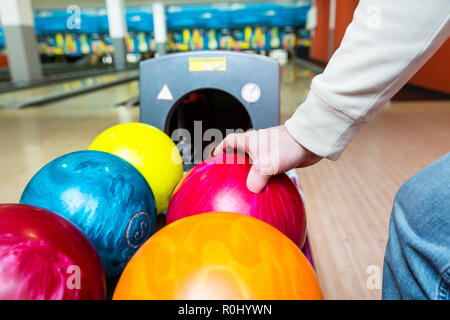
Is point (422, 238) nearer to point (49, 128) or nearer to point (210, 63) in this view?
point (210, 63)

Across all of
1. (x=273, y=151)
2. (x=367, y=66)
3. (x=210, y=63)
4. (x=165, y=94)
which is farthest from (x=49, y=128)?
(x=367, y=66)

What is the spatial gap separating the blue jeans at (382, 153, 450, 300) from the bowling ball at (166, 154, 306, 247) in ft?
0.73

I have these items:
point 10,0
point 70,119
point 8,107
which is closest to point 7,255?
point 70,119

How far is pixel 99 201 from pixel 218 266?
41 centimetres

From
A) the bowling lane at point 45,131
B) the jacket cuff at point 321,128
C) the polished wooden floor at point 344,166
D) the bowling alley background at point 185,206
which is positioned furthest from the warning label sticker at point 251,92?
the bowling lane at point 45,131

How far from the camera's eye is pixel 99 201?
Answer: 2.58 feet

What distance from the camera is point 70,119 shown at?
3164mm

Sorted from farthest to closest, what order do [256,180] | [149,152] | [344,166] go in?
[344,166]
[149,152]
[256,180]

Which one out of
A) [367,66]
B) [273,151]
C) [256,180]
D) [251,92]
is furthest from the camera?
[251,92]

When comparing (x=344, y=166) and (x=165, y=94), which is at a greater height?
(x=165, y=94)

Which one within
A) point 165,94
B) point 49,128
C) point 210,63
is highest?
point 210,63

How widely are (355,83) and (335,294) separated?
624mm

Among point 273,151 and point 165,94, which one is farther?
point 165,94
